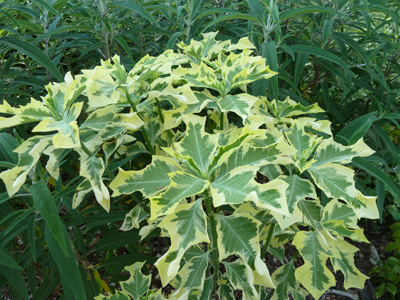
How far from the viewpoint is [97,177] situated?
776 millimetres

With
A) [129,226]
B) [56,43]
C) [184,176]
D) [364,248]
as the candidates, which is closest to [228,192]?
[184,176]

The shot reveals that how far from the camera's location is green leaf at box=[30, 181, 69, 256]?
70cm

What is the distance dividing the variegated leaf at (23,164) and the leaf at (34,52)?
421 millimetres

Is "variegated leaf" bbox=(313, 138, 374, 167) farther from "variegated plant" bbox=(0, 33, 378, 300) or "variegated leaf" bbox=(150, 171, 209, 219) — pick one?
"variegated leaf" bbox=(150, 171, 209, 219)

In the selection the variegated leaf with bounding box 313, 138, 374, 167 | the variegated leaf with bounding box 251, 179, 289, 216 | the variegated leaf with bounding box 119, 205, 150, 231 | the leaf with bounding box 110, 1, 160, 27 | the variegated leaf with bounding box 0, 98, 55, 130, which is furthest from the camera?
the leaf with bounding box 110, 1, 160, 27

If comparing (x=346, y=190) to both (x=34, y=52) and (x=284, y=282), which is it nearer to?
(x=284, y=282)

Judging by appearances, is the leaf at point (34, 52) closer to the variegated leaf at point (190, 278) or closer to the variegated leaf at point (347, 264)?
the variegated leaf at point (190, 278)

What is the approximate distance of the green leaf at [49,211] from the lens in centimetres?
70

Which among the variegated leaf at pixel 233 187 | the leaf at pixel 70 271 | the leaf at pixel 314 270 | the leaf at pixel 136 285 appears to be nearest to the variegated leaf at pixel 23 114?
the leaf at pixel 70 271

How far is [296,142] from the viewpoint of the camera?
33.2 inches

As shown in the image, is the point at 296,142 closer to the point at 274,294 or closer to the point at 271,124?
the point at 271,124

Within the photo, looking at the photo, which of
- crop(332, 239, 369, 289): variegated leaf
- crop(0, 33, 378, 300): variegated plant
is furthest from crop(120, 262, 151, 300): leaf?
crop(332, 239, 369, 289): variegated leaf

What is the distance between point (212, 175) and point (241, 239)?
13cm

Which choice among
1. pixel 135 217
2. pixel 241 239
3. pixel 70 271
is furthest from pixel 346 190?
pixel 70 271
